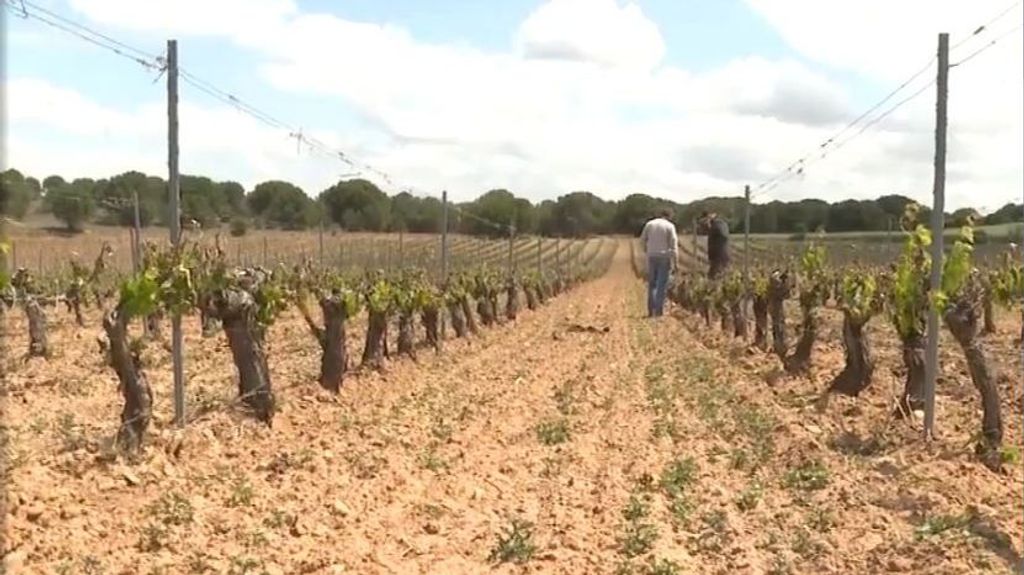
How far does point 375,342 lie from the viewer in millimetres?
12844

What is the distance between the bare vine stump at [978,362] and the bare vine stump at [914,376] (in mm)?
1303

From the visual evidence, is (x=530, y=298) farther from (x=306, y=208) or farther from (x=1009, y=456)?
(x=1009, y=456)

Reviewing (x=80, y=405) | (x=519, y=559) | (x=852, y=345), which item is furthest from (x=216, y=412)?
(x=852, y=345)

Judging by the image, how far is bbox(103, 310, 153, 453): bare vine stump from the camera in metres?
7.88

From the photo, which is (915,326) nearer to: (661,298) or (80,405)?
(80,405)

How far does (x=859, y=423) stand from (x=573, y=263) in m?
45.4

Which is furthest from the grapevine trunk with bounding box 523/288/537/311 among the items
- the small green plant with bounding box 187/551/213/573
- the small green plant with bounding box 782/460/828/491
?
the small green plant with bounding box 187/551/213/573

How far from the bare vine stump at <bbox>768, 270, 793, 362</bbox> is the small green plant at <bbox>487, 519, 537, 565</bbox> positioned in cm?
891

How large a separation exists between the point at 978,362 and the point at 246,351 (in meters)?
6.28

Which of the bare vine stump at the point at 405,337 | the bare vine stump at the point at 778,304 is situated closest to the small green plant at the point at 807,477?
the bare vine stump at the point at 778,304

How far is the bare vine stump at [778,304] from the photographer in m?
14.6

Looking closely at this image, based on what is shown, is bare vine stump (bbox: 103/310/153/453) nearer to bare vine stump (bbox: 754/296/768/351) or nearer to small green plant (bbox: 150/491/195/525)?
small green plant (bbox: 150/491/195/525)

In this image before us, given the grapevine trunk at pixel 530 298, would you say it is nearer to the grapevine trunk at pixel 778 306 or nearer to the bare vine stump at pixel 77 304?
the bare vine stump at pixel 77 304

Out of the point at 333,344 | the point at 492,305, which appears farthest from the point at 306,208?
the point at 333,344
